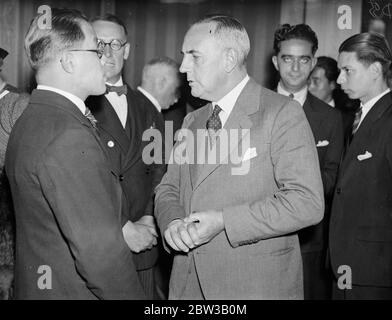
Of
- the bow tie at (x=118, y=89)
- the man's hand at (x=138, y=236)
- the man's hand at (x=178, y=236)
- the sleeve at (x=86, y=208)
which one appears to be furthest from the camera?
the bow tie at (x=118, y=89)

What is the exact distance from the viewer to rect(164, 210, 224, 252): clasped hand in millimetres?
1693

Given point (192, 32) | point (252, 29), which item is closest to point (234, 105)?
point (192, 32)

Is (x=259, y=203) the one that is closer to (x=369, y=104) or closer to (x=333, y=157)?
(x=369, y=104)

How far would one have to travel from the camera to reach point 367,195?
7.81 feet

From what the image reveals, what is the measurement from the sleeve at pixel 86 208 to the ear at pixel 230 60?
2.23 ft

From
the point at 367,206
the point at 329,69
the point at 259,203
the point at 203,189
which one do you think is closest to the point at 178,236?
the point at 203,189

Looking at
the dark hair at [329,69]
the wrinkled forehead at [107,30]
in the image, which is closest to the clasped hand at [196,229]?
the wrinkled forehead at [107,30]

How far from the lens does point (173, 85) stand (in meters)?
3.92

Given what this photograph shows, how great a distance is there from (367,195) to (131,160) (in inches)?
50.2

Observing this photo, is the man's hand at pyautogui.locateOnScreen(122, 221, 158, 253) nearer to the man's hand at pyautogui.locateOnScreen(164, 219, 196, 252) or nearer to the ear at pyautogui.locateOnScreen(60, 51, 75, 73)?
the man's hand at pyautogui.locateOnScreen(164, 219, 196, 252)

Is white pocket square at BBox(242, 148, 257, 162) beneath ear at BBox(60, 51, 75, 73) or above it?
beneath

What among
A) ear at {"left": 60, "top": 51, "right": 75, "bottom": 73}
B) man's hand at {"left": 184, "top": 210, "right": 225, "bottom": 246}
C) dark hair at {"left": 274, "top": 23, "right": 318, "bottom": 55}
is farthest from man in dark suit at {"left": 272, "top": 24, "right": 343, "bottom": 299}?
Result: ear at {"left": 60, "top": 51, "right": 75, "bottom": 73}

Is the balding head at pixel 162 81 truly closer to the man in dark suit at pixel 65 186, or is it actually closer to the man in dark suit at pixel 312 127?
the man in dark suit at pixel 312 127

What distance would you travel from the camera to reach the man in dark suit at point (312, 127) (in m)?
2.90
